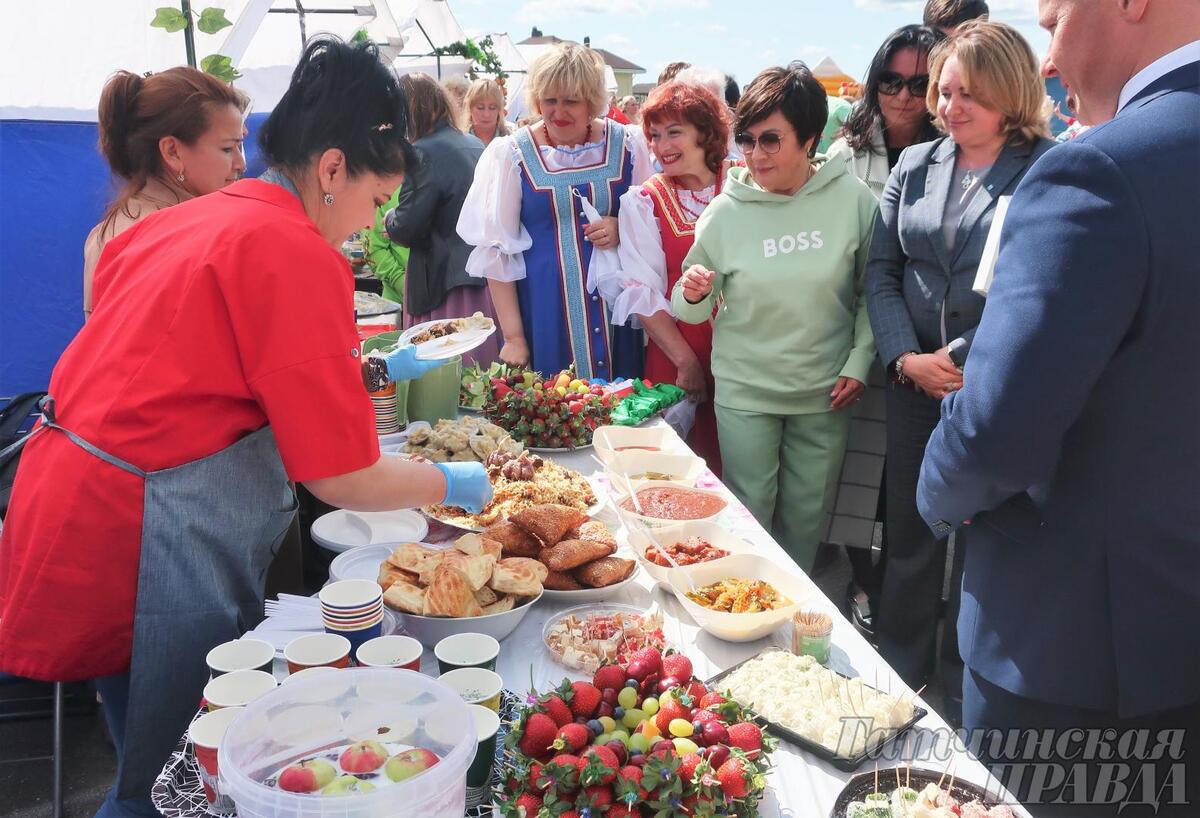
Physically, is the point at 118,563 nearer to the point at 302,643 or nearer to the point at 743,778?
the point at 302,643

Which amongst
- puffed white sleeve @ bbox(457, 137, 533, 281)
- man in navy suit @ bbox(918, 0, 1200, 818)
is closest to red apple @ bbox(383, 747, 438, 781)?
man in navy suit @ bbox(918, 0, 1200, 818)

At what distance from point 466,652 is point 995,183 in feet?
7.02

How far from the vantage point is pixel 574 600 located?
6.11 ft

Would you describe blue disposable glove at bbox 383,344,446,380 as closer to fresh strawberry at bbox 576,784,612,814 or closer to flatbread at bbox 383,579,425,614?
flatbread at bbox 383,579,425,614

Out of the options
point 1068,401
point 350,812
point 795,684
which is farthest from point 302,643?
point 1068,401

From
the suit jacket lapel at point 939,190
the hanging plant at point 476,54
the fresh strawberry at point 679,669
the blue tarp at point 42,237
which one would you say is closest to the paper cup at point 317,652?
the fresh strawberry at point 679,669

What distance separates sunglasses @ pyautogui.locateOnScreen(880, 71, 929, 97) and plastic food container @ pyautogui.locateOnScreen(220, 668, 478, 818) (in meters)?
3.05

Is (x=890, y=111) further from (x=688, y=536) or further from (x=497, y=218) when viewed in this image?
(x=688, y=536)

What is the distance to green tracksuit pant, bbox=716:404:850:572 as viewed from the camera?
127 inches

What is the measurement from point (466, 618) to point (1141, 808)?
1.26 meters

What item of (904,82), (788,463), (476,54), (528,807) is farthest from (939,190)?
(476,54)

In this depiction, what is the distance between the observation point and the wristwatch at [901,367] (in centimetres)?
284

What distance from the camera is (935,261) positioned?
2.80 m

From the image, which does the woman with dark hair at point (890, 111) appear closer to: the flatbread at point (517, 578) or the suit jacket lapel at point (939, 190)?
the suit jacket lapel at point (939, 190)
